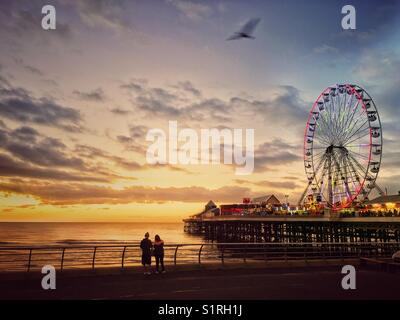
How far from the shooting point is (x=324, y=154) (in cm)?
6250

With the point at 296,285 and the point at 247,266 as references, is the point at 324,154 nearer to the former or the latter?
the point at 247,266

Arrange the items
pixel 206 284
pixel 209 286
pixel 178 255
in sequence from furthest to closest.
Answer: pixel 178 255 < pixel 206 284 < pixel 209 286

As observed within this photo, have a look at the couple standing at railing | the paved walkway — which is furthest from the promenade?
the couple standing at railing

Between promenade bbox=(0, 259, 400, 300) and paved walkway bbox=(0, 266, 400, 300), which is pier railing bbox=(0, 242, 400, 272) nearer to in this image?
promenade bbox=(0, 259, 400, 300)

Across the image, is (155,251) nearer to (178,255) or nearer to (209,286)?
(209,286)

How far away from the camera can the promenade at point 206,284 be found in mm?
12180

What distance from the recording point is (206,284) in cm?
1455

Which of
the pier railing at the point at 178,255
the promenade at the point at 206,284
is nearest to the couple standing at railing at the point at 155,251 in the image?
the promenade at the point at 206,284

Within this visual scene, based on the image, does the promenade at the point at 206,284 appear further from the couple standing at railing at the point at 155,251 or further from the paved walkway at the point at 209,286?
the couple standing at railing at the point at 155,251

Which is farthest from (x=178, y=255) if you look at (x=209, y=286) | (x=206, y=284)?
(x=209, y=286)

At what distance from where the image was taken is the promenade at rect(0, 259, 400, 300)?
12.2 m
